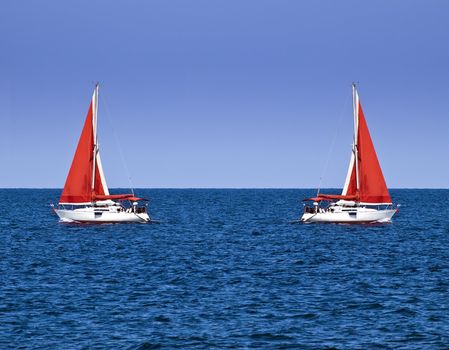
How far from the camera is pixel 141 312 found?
99.8 feet

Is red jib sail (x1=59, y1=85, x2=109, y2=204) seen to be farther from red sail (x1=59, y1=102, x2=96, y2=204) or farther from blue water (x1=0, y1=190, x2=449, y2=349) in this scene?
blue water (x1=0, y1=190, x2=449, y2=349)

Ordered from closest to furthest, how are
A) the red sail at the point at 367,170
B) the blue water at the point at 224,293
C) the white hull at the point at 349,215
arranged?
the blue water at the point at 224,293
the red sail at the point at 367,170
the white hull at the point at 349,215

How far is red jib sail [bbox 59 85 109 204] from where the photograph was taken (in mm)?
75562

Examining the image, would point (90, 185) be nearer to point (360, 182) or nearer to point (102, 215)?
point (102, 215)

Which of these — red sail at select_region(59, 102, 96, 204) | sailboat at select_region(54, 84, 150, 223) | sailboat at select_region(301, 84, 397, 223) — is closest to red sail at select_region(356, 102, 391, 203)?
sailboat at select_region(301, 84, 397, 223)

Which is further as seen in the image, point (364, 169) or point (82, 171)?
point (82, 171)

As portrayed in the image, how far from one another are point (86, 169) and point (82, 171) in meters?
0.44

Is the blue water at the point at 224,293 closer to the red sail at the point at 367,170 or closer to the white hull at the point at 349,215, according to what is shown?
the white hull at the point at 349,215

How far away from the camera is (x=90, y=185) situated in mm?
75688

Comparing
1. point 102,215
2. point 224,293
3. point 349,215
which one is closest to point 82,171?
point 102,215

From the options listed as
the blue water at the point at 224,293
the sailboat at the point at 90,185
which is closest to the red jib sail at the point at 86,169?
the sailboat at the point at 90,185

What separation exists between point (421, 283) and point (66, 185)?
149 ft

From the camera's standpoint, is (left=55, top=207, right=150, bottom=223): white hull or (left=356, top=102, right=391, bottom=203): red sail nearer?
(left=356, top=102, right=391, bottom=203): red sail

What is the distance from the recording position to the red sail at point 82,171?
75.5m
